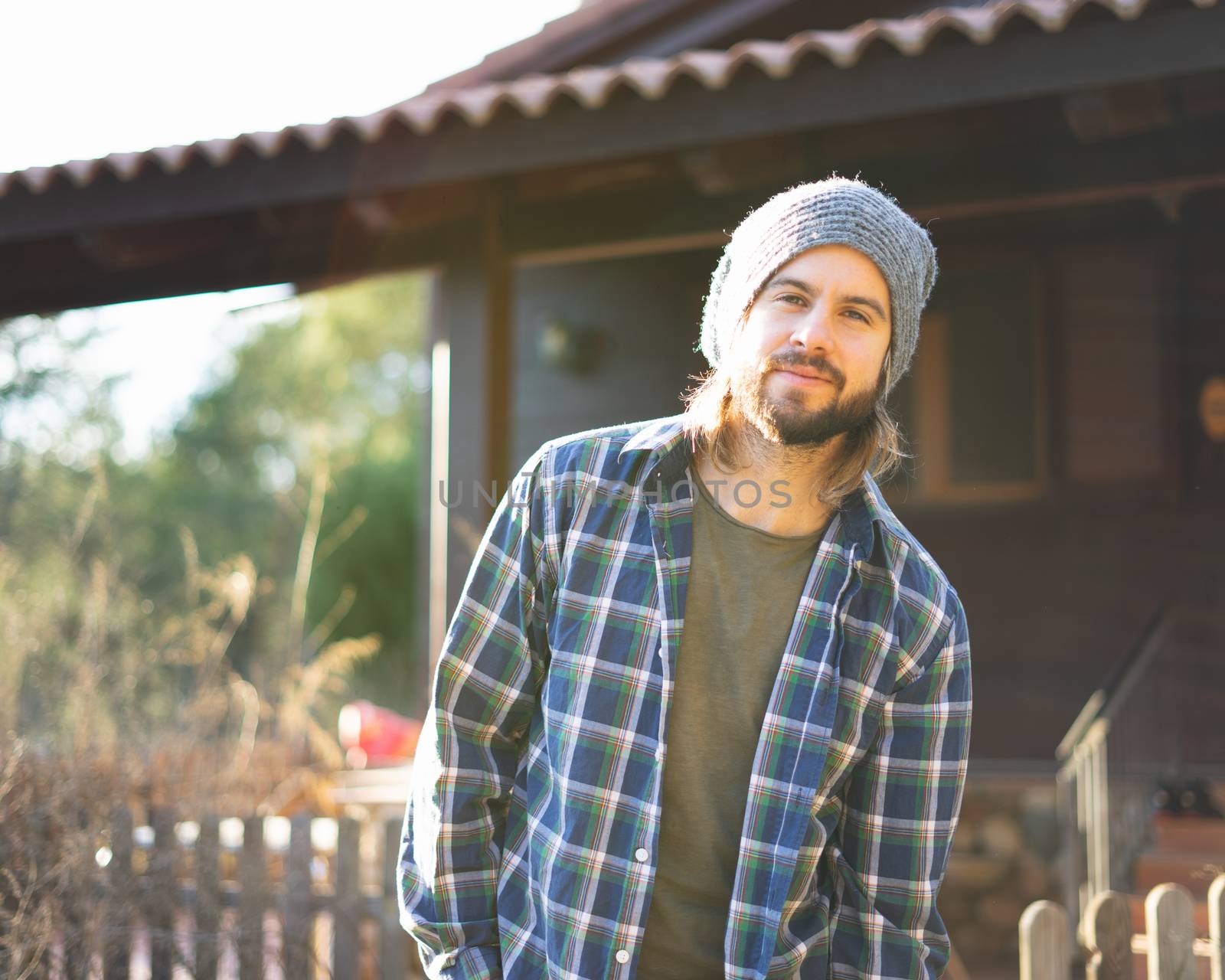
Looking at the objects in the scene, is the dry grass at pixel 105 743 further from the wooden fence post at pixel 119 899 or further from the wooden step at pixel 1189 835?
the wooden step at pixel 1189 835

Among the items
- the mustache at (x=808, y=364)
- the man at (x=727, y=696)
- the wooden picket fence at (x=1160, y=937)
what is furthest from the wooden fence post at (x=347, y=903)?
the mustache at (x=808, y=364)

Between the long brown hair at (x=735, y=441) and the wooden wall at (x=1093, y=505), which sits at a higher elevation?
the wooden wall at (x=1093, y=505)

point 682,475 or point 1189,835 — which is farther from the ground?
point 682,475

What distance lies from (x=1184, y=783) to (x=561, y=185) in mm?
4050

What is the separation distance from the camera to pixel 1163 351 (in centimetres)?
676

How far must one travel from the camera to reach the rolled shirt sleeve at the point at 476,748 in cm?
196

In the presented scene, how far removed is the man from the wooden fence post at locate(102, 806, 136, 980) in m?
2.27

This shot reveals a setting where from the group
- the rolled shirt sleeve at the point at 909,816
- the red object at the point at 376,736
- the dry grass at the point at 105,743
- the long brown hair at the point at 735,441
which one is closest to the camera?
the rolled shirt sleeve at the point at 909,816

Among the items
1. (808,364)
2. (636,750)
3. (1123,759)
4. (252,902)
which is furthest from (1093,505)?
(636,750)

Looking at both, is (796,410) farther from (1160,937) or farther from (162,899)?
(162,899)

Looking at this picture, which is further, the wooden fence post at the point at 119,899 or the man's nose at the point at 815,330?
the wooden fence post at the point at 119,899

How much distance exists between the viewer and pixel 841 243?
2.06m

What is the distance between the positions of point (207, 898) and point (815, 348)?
328 cm

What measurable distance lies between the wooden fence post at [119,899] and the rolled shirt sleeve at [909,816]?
275cm
